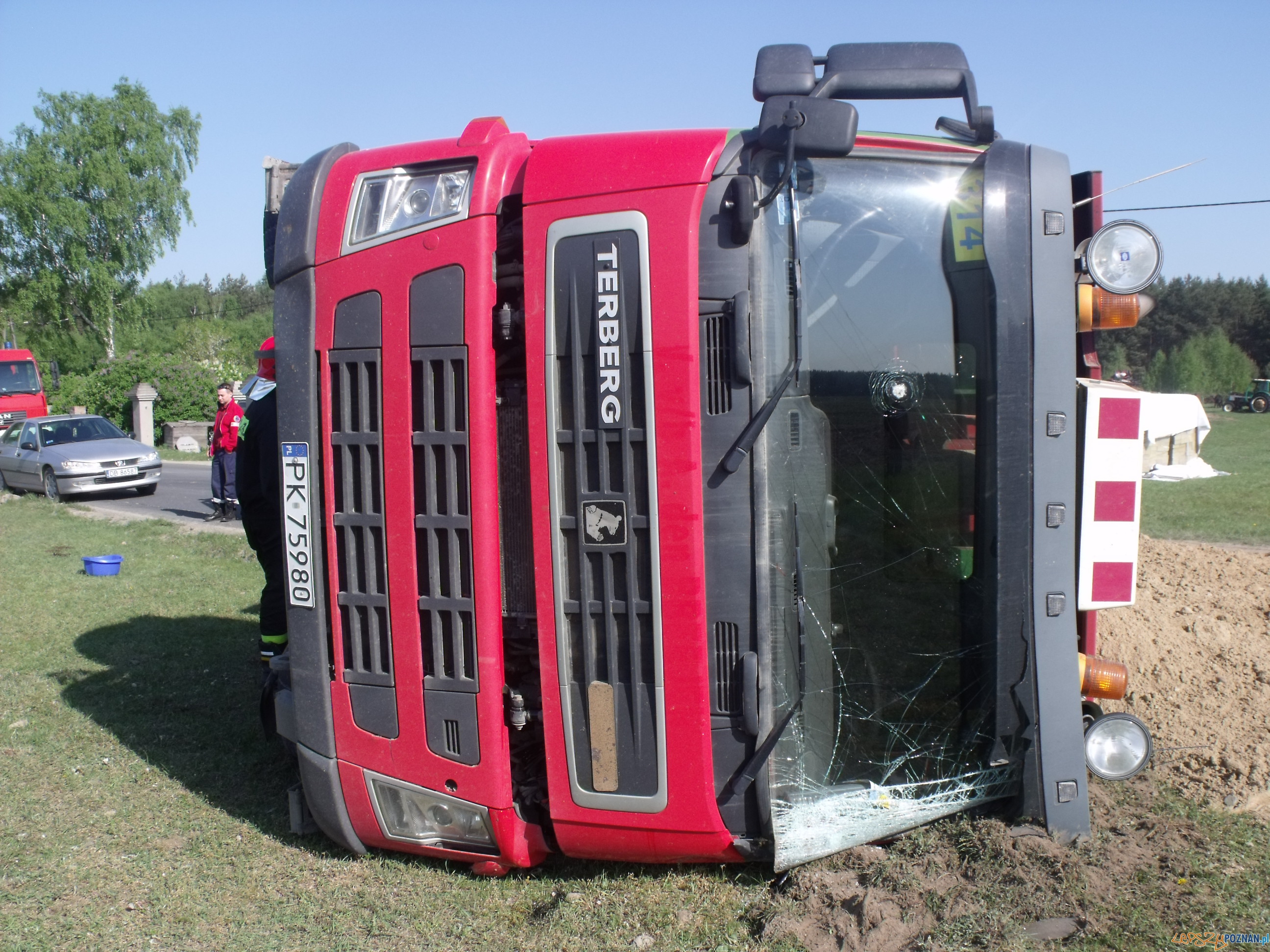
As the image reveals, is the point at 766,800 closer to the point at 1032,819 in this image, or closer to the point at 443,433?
the point at 1032,819

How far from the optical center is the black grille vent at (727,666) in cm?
303

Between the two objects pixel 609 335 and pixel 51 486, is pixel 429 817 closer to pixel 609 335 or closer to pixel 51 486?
pixel 609 335

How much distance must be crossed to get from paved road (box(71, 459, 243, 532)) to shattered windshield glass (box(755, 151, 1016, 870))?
36.4 ft

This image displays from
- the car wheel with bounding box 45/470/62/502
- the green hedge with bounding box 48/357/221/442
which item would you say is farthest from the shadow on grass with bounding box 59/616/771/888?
the green hedge with bounding box 48/357/221/442

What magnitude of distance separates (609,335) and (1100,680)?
79.3 inches

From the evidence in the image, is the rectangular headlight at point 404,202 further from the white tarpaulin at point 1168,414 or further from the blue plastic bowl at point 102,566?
the blue plastic bowl at point 102,566

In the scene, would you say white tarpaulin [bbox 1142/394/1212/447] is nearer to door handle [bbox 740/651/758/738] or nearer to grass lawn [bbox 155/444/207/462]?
door handle [bbox 740/651/758/738]

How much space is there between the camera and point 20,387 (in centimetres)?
2638

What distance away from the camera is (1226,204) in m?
5.12

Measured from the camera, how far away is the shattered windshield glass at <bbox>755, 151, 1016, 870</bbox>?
3.00 metres

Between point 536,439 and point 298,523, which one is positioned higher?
point 536,439

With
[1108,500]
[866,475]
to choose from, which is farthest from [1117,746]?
[866,475]

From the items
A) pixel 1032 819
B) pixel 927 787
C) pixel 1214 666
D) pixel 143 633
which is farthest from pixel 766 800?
pixel 143 633

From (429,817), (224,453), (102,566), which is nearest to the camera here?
(429,817)
